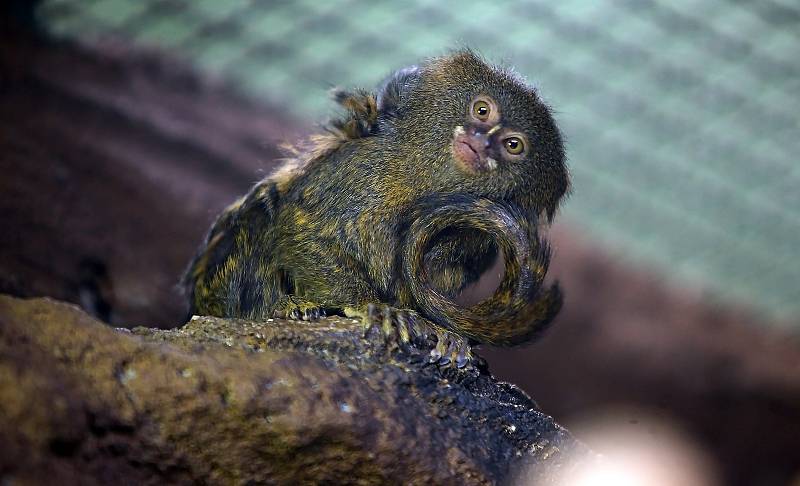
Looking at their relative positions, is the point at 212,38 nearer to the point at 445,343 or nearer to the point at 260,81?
the point at 260,81

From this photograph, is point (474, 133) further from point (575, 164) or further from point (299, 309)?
point (575, 164)

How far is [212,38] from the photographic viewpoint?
3.89 metres

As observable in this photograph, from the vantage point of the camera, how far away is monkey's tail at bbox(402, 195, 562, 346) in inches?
82.3

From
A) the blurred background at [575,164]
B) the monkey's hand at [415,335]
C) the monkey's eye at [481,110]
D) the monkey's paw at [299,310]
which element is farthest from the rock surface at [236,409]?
the blurred background at [575,164]

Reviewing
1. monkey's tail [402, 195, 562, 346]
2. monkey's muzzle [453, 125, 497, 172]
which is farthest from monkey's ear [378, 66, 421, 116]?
monkey's tail [402, 195, 562, 346]

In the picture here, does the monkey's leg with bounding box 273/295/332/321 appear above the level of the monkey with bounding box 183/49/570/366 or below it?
below

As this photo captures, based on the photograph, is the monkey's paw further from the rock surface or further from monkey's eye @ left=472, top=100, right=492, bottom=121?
monkey's eye @ left=472, top=100, right=492, bottom=121

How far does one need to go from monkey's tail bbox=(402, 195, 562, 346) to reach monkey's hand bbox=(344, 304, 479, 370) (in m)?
0.10

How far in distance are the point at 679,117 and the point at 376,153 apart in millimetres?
2653

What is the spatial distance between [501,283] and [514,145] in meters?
0.30

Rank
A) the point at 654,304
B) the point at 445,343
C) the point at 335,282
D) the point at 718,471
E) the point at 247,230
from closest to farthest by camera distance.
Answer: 1. the point at 445,343
2. the point at 335,282
3. the point at 247,230
4. the point at 718,471
5. the point at 654,304

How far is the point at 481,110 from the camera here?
2.20 meters

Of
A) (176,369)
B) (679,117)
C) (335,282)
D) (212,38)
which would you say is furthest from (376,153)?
(679,117)

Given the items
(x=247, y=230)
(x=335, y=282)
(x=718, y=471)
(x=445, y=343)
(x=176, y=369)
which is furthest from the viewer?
(x=718, y=471)
